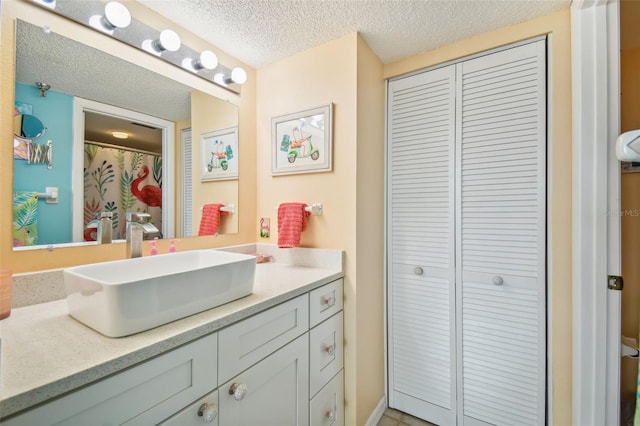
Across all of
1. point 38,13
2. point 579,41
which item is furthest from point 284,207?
point 579,41

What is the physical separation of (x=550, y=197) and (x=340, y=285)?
1.13m

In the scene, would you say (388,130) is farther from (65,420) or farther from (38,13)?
(65,420)

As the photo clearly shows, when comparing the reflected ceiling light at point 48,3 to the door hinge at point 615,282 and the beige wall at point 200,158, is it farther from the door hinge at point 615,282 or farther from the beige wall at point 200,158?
the door hinge at point 615,282

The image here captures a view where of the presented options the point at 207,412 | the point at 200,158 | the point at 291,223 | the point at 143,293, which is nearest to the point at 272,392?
the point at 207,412

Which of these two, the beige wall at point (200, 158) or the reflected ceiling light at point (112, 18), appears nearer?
the reflected ceiling light at point (112, 18)

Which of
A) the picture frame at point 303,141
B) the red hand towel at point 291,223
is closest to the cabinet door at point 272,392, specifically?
the red hand towel at point 291,223

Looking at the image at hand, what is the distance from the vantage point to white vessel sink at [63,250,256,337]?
2.35 ft

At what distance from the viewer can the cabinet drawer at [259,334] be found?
0.88m

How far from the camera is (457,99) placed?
1.57 m

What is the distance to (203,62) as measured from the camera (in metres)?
1.50

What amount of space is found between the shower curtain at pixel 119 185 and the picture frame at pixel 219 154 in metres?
0.26

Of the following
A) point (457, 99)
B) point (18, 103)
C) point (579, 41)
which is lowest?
point (18, 103)

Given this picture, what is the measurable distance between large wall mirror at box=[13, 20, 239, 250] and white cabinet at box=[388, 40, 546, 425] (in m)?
1.26

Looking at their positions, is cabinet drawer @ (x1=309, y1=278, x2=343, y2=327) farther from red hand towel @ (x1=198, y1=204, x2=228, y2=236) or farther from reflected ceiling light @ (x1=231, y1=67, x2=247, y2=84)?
reflected ceiling light @ (x1=231, y1=67, x2=247, y2=84)
